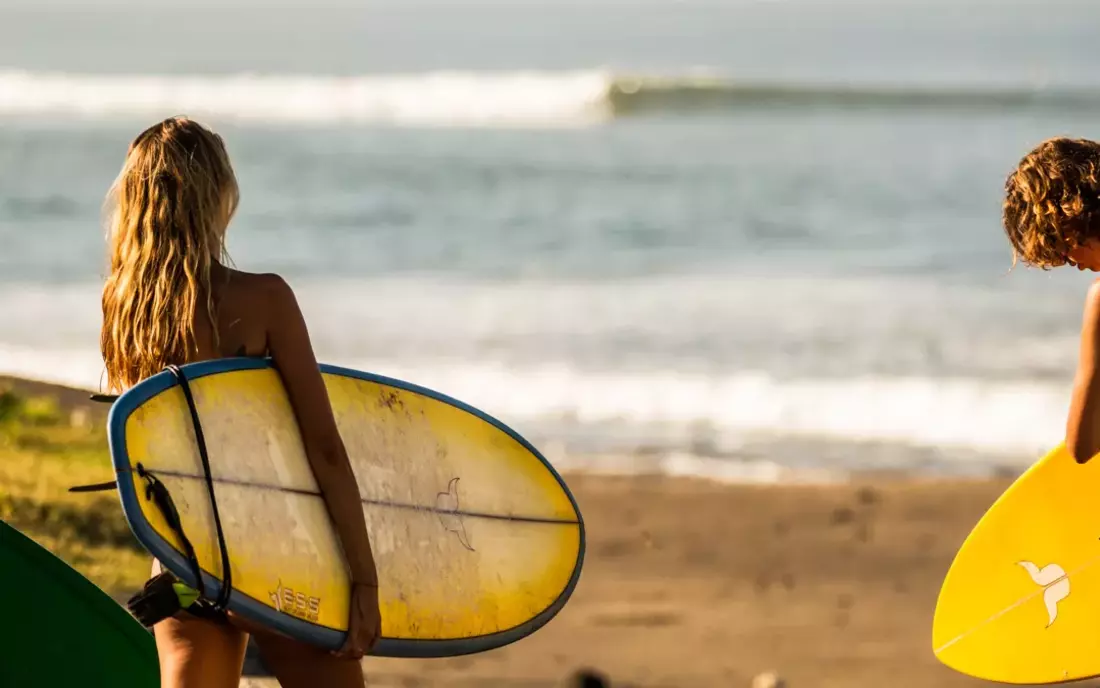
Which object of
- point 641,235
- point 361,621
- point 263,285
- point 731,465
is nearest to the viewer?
point 263,285

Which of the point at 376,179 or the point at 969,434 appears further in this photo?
the point at 376,179

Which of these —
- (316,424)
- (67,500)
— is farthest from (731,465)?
(316,424)

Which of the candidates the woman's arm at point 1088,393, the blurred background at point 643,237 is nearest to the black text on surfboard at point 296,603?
the woman's arm at point 1088,393

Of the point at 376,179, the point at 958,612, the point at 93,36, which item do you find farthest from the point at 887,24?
the point at 958,612

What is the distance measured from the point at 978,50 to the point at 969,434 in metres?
36.1

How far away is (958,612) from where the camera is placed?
340 cm

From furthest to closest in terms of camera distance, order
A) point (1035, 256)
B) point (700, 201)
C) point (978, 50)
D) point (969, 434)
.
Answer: point (978, 50) < point (700, 201) < point (969, 434) < point (1035, 256)

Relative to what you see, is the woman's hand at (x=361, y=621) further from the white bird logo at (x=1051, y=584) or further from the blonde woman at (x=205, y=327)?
the white bird logo at (x=1051, y=584)

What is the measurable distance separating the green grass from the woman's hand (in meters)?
2.52

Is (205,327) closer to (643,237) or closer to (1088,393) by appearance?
(1088,393)

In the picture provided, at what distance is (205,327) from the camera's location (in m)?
2.17

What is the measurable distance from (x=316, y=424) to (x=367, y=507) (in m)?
0.47

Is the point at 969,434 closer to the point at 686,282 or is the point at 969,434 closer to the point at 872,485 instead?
the point at 872,485

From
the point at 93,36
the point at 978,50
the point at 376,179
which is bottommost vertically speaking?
the point at 376,179
